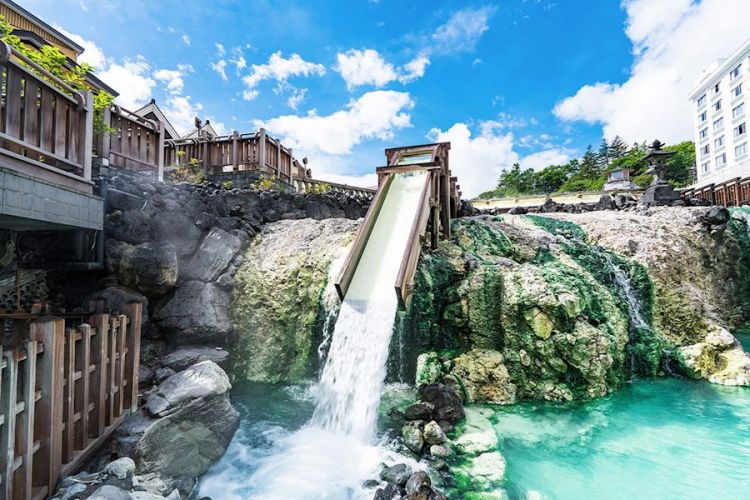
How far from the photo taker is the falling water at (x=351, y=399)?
4102mm

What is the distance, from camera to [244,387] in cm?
675

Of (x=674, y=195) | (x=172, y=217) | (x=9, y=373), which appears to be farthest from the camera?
(x=674, y=195)

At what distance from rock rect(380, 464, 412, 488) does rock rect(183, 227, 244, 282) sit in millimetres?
5612

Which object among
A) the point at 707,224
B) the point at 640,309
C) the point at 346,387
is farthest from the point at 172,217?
the point at 707,224

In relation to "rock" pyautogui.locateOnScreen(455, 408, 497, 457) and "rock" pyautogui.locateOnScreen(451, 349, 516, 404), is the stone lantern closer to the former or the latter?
"rock" pyautogui.locateOnScreen(451, 349, 516, 404)

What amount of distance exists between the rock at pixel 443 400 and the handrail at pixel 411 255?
1.43m

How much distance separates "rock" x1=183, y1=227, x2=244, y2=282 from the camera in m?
7.56

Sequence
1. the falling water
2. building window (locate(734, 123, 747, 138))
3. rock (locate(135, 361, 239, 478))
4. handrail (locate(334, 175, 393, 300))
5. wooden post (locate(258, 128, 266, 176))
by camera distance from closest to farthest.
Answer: rock (locate(135, 361, 239, 478))
the falling water
handrail (locate(334, 175, 393, 300))
wooden post (locate(258, 128, 266, 176))
building window (locate(734, 123, 747, 138))

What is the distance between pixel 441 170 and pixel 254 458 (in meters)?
7.15

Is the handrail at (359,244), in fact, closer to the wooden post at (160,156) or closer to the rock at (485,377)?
the rock at (485,377)

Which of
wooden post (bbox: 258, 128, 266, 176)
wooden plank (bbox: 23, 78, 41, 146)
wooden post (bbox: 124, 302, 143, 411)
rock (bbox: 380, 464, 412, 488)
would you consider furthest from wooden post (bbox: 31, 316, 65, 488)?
wooden post (bbox: 258, 128, 266, 176)

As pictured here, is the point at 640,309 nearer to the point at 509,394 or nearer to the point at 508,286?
the point at 508,286

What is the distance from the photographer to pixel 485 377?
600 centimetres

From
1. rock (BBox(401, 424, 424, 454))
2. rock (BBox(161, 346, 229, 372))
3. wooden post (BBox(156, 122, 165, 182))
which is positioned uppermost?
wooden post (BBox(156, 122, 165, 182))
